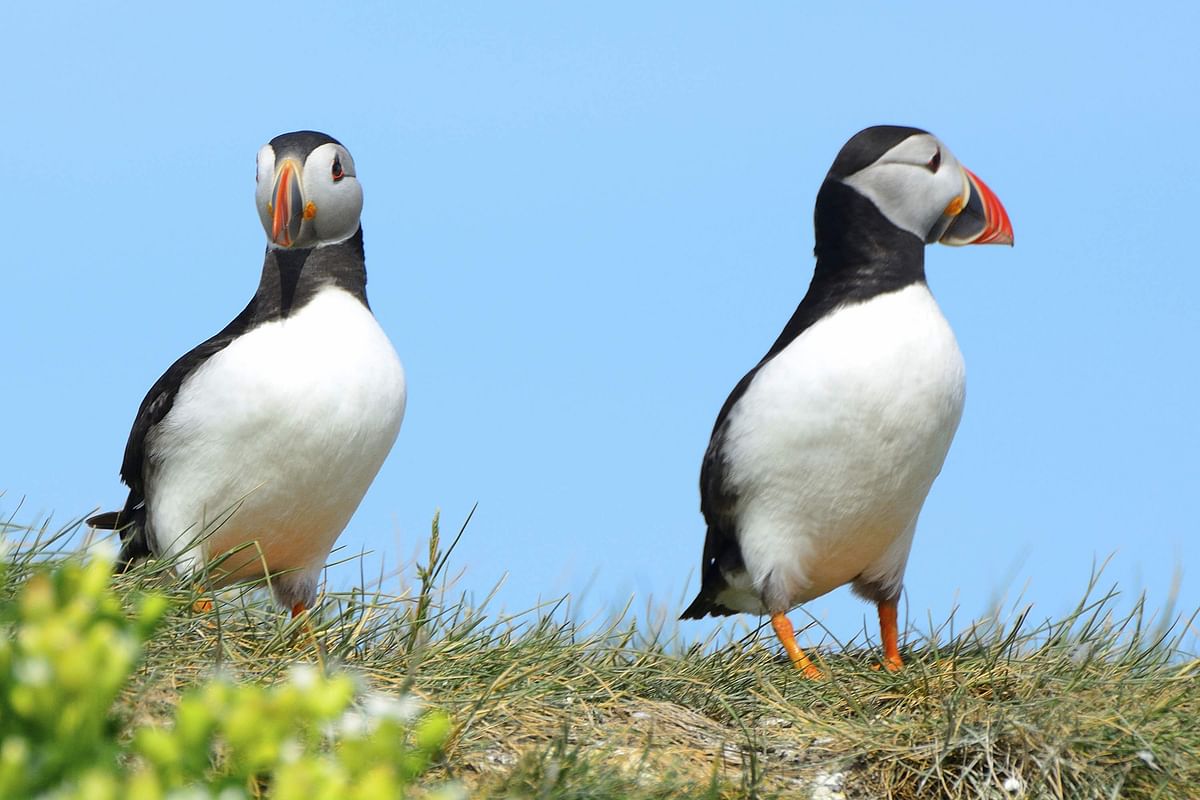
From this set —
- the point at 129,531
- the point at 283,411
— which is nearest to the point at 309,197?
the point at 283,411

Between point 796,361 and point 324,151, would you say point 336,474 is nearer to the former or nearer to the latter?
point 324,151

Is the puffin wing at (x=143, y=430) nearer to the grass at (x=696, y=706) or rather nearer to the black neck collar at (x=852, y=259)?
the grass at (x=696, y=706)

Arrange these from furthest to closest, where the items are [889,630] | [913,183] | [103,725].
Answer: [889,630]
[913,183]
[103,725]

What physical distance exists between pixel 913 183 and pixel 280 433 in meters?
2.65

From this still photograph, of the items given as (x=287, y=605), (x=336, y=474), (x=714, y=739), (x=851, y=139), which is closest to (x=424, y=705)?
(x=714, y=739)

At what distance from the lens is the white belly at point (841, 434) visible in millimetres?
5641

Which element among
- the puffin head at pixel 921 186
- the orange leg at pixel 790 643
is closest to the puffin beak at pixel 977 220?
the puffin head at pixel 921 186

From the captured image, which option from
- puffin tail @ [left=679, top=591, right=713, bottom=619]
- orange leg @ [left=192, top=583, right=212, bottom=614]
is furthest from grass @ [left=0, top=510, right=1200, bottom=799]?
puffin tail @ [left=679, top=591, right=713, bottom=619]

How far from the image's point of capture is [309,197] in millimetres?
5891

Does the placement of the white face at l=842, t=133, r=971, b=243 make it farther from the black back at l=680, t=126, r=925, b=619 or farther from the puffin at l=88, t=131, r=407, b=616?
the puffin at l=88, t=131, r=407, b=616

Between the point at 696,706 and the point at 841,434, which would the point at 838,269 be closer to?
the point at 841,434

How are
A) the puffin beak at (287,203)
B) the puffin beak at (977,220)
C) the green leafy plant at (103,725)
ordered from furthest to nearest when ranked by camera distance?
the puffin beak at (977,220) → the puffin beak at (287,203) → the green leafy plant at (103,725)

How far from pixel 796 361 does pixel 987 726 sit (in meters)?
1.69

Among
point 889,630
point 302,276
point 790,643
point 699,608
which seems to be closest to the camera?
point 790,643
